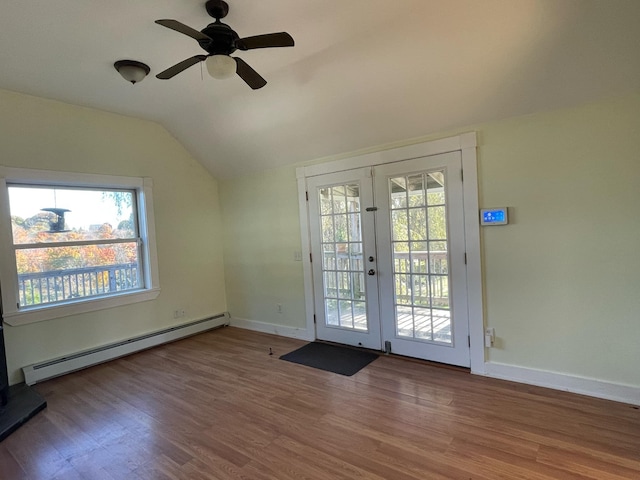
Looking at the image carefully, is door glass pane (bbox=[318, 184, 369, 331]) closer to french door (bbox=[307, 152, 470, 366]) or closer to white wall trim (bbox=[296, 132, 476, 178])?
french door (bbox=[307, 152, 470, 366])

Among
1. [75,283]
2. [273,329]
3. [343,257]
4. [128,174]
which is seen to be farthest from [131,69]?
[273,329]

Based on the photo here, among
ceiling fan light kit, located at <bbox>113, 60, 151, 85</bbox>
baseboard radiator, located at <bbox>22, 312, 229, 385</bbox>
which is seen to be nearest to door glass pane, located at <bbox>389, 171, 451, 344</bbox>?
ceiling fan light kit, located at <bbox>113, 60, 151, 85</bbox>

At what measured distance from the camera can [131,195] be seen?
4340mm

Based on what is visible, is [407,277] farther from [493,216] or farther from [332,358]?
[332,358]

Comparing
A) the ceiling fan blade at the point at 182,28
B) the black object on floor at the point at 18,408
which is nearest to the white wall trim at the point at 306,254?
the ceiling fan blade at the point at 182,28

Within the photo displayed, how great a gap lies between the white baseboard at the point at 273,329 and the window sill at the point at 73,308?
127cm

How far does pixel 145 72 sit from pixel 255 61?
3.09ft

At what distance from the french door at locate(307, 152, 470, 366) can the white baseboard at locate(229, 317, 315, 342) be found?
0.79ft

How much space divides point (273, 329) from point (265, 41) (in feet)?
12.0

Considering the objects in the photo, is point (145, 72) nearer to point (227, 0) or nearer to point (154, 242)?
point (227, 0)

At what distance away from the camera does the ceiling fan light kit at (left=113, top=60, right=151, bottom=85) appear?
2775 mm

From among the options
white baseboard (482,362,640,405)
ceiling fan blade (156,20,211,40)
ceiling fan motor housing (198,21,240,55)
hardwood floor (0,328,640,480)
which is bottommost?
hardwood floor (0,328,640,480)

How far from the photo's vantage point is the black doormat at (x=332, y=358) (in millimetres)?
3461

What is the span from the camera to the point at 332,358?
3.72 metres
